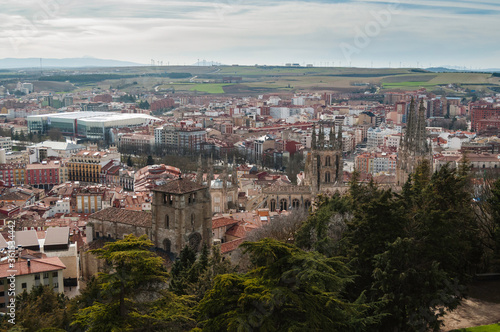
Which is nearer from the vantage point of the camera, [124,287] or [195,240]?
[124,287]

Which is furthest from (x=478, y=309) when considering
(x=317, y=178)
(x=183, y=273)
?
(x=317, y=178)

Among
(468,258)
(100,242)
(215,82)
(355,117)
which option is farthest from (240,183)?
(215,82)

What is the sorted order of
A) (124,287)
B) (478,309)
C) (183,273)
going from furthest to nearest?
(183,273) → (478,309) → (124,287)

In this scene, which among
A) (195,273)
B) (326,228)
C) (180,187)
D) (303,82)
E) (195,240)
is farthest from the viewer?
(303,82)

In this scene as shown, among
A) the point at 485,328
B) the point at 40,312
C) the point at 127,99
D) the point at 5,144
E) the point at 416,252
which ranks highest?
the point at 416,252

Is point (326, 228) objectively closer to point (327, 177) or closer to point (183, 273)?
point (183, 273)

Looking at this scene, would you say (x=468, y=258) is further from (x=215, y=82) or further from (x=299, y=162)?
(x=215, y=82)
